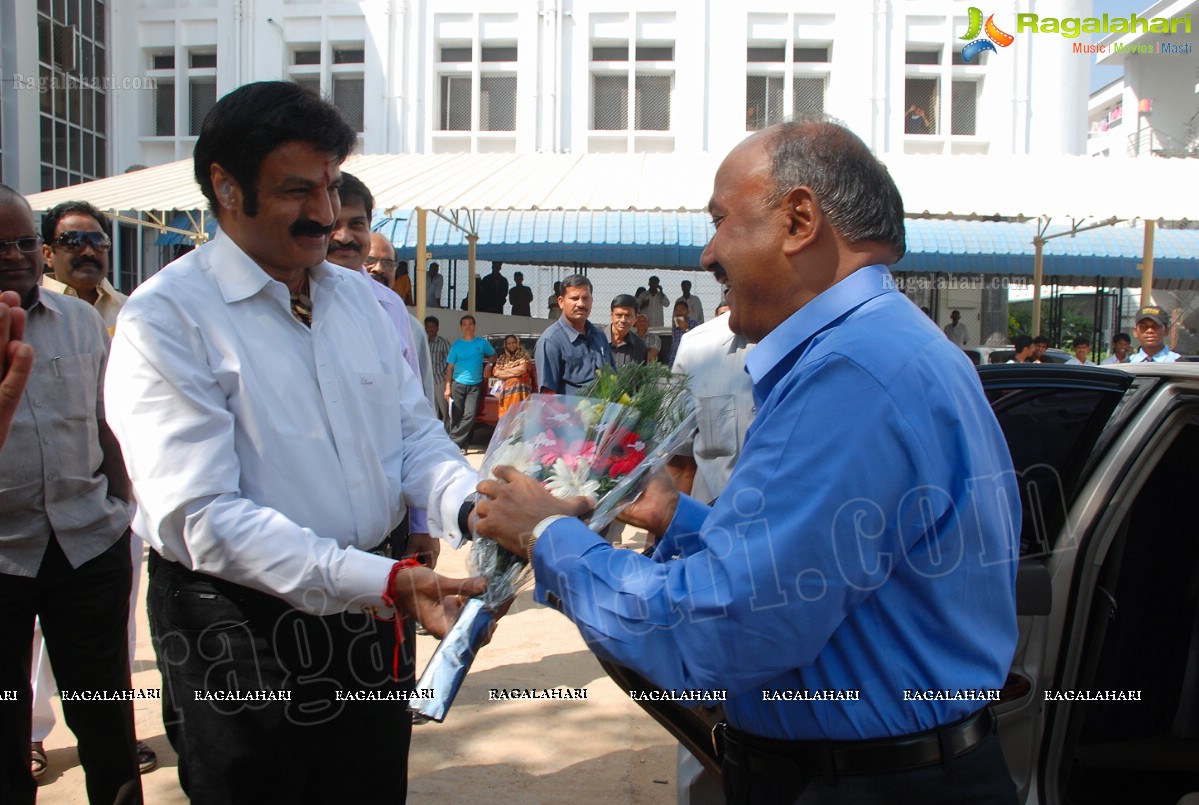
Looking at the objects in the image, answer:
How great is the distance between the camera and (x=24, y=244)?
3.02 meters

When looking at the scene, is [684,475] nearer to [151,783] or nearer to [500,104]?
[151,783]

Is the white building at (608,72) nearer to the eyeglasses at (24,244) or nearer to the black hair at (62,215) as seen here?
the black hair at (62,215)

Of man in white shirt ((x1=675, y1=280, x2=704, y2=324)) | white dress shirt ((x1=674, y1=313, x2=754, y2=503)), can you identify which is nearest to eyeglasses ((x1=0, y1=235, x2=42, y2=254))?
white dress shirt ((x1=674, y1=313, x2=754, y2=503))

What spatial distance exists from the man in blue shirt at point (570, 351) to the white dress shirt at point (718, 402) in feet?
5.95

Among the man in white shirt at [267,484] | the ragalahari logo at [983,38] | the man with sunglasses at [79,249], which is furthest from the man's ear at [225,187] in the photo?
the ragalahari logo at [983,38]

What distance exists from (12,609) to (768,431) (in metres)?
2.46

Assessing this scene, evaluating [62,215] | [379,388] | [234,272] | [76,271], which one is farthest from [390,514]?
[62,215]

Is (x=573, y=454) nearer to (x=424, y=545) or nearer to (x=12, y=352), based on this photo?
(x=12, y=352)

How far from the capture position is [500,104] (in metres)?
22.8

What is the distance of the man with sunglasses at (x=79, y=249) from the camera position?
4082mm

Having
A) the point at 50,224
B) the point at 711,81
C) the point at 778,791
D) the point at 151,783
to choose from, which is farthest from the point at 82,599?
the point at 711,81

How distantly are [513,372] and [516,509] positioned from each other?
10.5m

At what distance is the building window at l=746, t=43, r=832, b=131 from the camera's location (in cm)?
2205

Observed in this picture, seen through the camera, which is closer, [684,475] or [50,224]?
[50,224]
